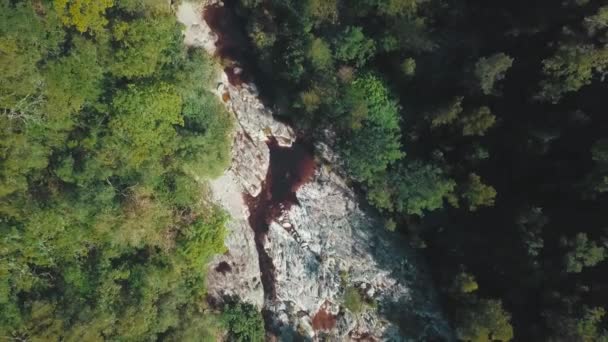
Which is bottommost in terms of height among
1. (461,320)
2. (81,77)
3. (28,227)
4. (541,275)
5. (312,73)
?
(28,227)

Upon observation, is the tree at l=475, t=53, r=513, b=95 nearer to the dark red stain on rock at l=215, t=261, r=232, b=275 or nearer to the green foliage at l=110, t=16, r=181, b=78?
the green foliage at l=110, t=16, r=181, b=78

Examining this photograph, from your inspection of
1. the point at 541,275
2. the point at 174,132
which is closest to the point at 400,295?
the point at 541,275

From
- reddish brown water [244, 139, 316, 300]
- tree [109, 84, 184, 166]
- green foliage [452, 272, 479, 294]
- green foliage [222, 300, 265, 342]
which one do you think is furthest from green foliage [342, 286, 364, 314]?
tree [109, 84, 184, 166]

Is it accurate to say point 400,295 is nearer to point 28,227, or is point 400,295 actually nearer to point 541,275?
point 541,275

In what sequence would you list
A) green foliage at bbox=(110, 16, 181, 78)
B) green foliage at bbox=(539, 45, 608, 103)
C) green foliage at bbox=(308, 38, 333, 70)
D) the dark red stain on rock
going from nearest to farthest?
1. green foliage at bbox=(539, 45, 608, 103)
2. green foliage at bbox=(110, 16, 181, 78)
3. green foliage at bbox=(308, 38, 333, 70)
4. the dark red stain on rock

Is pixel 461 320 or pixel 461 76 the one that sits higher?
pixel 461 76

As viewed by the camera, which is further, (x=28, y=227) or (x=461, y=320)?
(x=461, y=320)

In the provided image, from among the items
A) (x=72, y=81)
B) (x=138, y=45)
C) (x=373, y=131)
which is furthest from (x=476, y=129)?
(x=72, y=81)
